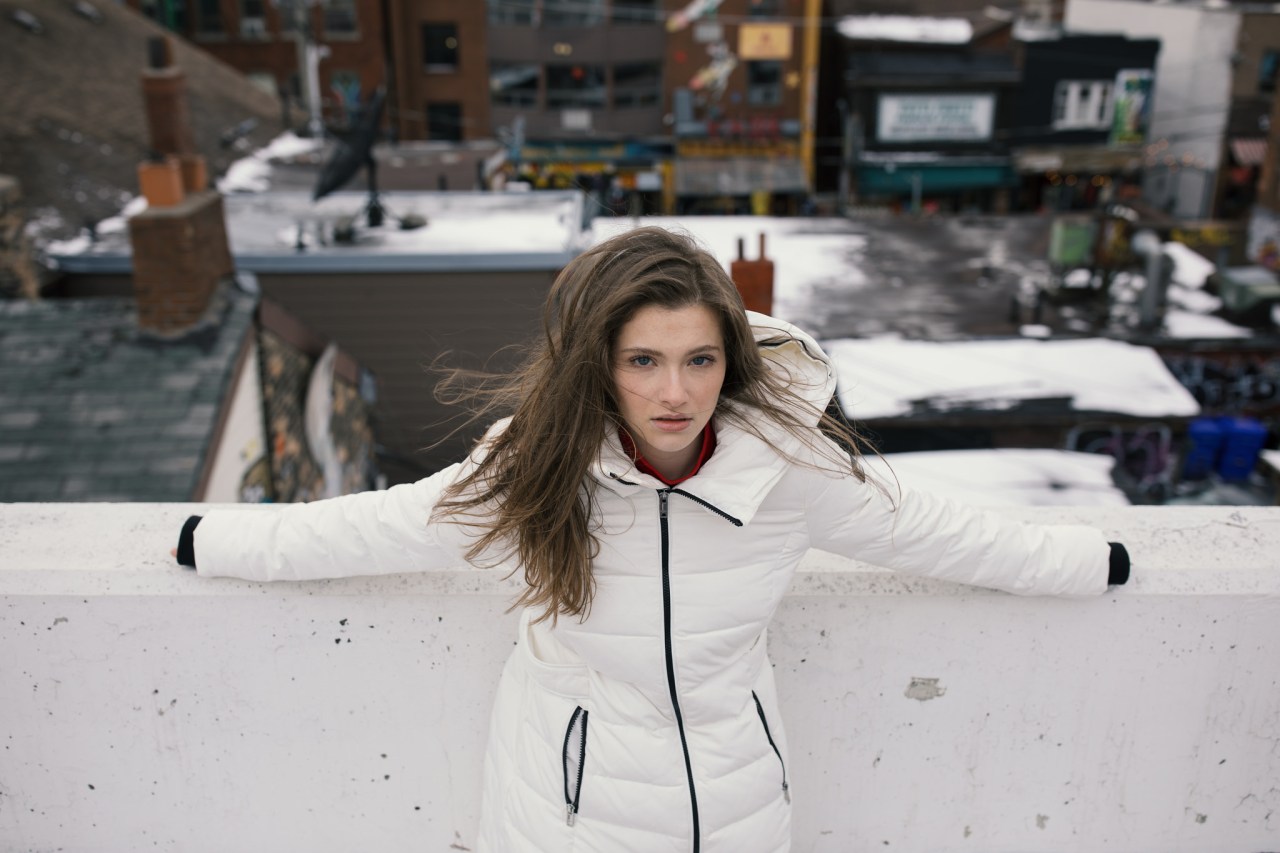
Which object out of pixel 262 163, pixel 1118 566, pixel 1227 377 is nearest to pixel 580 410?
pixel 1118 566

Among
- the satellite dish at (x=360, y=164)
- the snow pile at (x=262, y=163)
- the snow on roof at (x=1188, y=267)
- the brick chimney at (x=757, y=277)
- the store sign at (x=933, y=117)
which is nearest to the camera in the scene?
the brick chimney at (x=757, y=277)

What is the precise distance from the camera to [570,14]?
33.4 meters

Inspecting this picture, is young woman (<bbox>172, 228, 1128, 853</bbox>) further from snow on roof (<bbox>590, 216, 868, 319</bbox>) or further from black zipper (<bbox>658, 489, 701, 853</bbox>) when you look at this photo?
snow on roof (<bbox>590, 216, 868, 319</bbox>)

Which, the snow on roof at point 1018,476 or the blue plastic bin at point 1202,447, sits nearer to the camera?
the snow on roof at point 1018,476

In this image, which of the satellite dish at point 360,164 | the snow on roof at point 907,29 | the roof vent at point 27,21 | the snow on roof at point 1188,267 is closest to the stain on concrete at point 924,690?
the satellite dish at point 360,164

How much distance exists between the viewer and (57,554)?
87.8 inches

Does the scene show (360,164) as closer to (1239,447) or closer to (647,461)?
(647,461)

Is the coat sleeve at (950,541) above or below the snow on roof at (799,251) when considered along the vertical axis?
above

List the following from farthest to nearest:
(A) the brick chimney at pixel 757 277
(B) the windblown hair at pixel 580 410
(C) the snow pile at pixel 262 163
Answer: (C) the snow pile at pixel 262 163 → (A) the brick chimney at pixel 757 277 → (B) the windblown hair at pixel 580 410

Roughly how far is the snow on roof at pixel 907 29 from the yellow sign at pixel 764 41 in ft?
5.70

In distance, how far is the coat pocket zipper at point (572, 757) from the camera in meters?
1.89

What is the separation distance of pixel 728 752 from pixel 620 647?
29cm

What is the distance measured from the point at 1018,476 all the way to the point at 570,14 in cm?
2743

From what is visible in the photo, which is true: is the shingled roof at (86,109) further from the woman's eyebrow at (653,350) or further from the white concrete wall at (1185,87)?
the white concrete wall at (1185,87)
